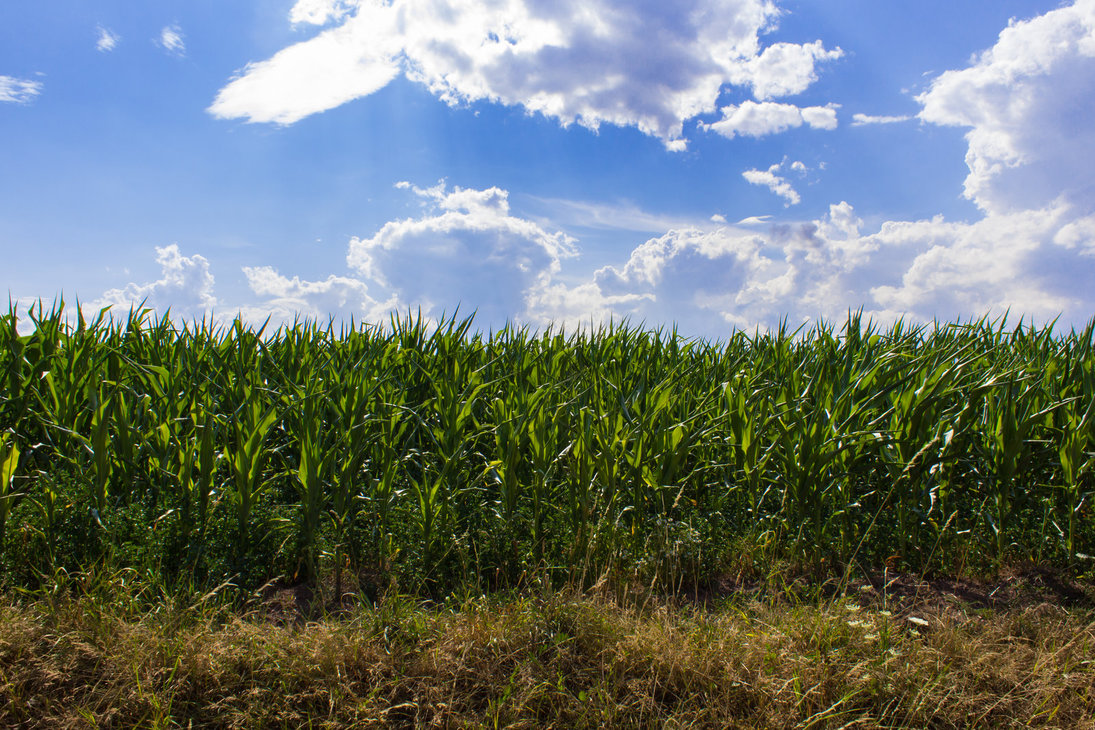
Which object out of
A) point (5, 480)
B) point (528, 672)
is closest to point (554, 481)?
point (528, 672)

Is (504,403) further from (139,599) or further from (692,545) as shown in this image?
(139,599)

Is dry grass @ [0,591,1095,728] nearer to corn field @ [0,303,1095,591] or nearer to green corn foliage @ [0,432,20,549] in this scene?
corn field @ [0,303,1095,591]

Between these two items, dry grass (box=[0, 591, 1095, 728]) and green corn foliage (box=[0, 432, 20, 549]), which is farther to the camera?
green corn foliage (box=[0, 432, 20, 549])

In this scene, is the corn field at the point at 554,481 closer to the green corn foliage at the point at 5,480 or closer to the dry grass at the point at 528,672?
the green corn foliage at the point at 5,480

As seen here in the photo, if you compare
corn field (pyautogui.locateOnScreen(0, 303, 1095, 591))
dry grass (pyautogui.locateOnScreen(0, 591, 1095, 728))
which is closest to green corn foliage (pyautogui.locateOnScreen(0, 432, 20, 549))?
corn field (pyautogui.locateOnScreen(0, 303, 1095, 591))

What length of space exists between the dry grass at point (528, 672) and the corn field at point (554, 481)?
465mm

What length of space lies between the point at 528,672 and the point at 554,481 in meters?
1.50

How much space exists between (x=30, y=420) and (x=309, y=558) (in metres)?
2.85

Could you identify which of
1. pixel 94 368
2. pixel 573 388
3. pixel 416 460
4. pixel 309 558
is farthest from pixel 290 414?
pixel 573 388

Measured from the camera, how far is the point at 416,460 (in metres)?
4.14

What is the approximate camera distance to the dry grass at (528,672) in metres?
2.52

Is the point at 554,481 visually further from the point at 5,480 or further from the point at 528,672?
the point at 5,480

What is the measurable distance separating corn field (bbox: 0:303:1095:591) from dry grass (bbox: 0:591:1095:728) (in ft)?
1.52

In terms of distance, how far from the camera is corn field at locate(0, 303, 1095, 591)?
3.37 m
